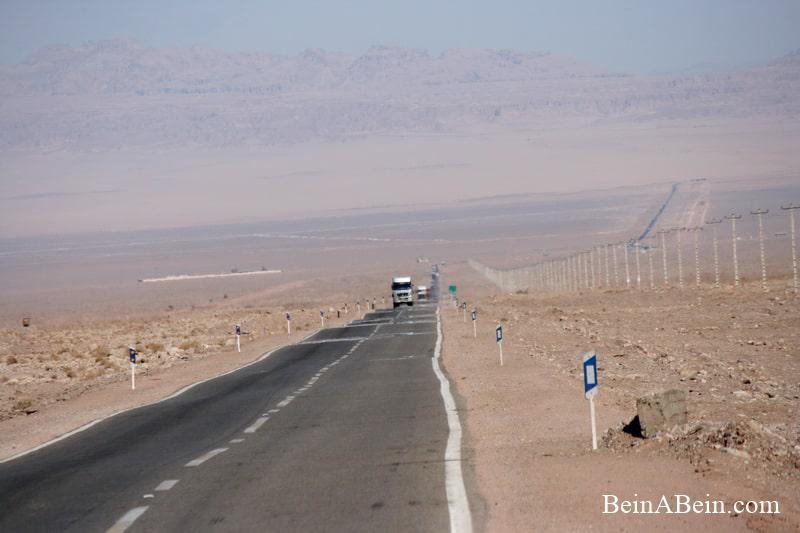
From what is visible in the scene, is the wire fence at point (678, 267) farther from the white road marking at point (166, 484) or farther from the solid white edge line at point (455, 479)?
the white road marking at point (166, 484)

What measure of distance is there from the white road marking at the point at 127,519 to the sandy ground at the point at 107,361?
24.0ft

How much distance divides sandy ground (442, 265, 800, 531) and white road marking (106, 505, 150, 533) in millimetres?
3144

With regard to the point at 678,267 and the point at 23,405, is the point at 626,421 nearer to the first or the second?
the point at 23,405

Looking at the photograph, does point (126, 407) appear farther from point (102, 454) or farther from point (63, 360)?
point (63, 360)

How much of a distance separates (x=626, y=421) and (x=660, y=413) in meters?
2.71

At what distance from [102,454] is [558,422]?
6.21 meters

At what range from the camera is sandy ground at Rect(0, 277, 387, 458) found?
2641 centimetres

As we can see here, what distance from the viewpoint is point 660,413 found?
47.6ft

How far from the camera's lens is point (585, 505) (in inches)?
448

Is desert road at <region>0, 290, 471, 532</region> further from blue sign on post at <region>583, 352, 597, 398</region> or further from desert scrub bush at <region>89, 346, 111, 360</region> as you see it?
desert scrub bush at <region>89, 346, 111, 360</region>

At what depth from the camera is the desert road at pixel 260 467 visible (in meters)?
11.6

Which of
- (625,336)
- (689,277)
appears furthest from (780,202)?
(625,336)

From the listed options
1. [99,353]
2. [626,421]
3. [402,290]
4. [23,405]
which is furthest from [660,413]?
[402,290]

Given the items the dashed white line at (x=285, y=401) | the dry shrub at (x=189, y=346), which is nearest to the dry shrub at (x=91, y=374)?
the dry shrub at (x=189, y=346)
